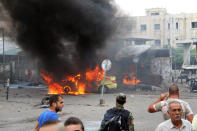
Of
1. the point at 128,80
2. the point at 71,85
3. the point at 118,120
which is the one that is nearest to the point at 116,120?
the point at 118,120

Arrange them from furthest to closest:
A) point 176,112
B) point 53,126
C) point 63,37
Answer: point 63,37
point 176,112
point 53,126

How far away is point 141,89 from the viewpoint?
26.8m

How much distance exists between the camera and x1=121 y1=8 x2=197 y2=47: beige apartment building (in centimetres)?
5241

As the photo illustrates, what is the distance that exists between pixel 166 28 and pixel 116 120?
177 feet

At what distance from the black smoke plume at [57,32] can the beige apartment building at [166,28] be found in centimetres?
2437

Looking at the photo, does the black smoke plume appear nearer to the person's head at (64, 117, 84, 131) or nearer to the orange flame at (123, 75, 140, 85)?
the orange flame at (123, 75, 140, 85)

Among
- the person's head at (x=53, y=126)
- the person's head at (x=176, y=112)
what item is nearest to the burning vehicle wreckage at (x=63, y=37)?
the person's head at (x=176, y=112)

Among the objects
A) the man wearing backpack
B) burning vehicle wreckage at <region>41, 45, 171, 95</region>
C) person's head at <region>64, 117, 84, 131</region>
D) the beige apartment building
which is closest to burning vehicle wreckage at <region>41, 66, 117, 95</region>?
burning vehicle wreckage at <region>41, 45, 171, 95</region>

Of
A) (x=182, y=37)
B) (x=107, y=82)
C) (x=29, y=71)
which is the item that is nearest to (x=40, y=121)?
(x=107, y=82)

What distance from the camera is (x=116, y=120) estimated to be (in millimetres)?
4977

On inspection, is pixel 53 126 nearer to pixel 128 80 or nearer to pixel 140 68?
pixel 128 80

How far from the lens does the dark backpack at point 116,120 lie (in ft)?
16.3

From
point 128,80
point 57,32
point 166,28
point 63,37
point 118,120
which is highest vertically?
point 166,28

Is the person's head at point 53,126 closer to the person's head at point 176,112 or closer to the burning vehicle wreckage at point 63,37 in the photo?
the person's head at point 176,112
